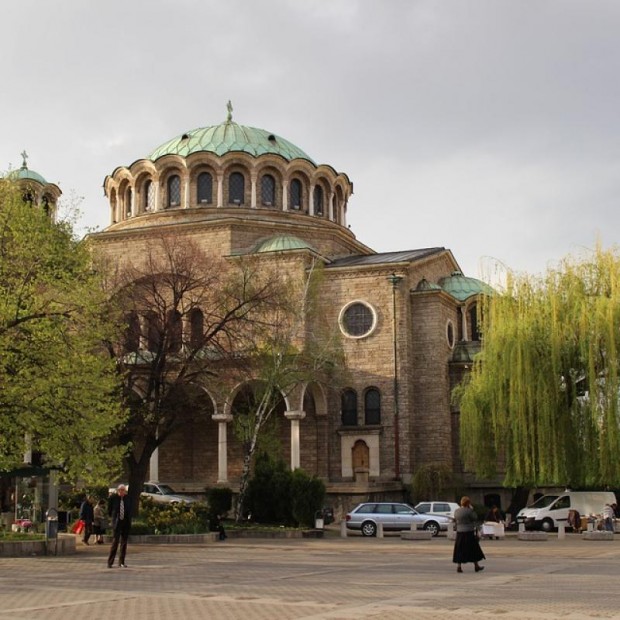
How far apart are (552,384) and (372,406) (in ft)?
35.6

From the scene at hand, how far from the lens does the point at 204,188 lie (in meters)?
44.6

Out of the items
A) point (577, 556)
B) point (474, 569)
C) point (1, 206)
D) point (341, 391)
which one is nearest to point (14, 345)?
point (1, 206)

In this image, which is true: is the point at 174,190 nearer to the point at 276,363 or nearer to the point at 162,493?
the point at 162,493

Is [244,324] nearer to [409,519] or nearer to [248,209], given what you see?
[409,519]

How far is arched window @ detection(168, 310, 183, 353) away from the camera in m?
27.4

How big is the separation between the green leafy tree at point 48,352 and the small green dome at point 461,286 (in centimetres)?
2583

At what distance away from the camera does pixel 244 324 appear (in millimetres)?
29844

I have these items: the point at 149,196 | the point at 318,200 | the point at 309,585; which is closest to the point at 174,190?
the point at 149,196

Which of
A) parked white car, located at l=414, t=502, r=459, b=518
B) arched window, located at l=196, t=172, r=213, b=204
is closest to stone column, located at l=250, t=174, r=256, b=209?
arched window, located at l=196, t=172, r=213, b=204

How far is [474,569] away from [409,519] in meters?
13.1

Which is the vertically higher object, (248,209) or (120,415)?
(248,209)

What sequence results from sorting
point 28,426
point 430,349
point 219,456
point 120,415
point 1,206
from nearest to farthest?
point 28,426 → point 1,206 → point 120,415 → point 219,456 → point 430,349

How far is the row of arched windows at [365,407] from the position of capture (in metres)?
38.8

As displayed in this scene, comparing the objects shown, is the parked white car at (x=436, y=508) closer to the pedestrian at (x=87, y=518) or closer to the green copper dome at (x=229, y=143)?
the pedestrian at (x=87, y=518)
